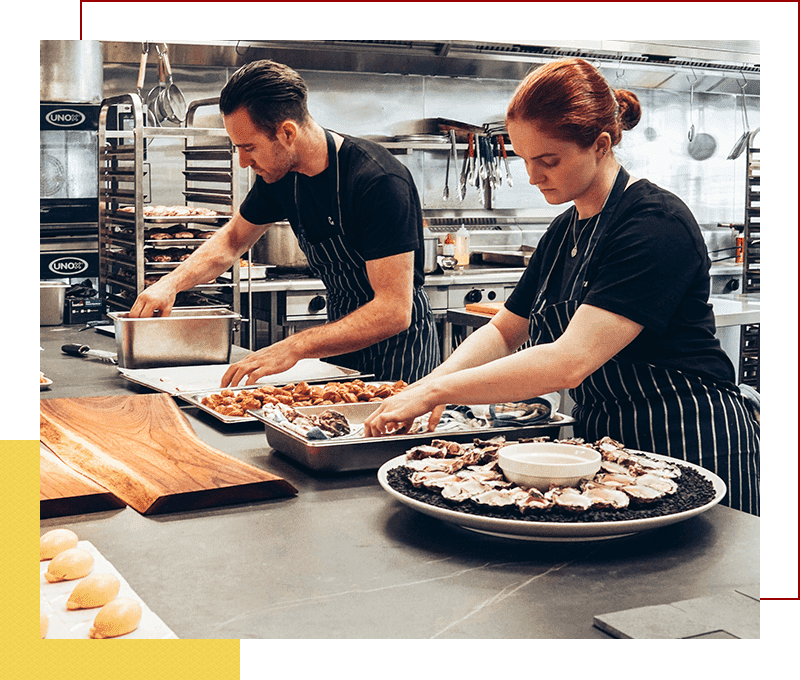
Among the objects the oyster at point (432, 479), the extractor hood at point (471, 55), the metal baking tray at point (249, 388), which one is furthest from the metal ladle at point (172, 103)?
the oyster at point (432, 479)

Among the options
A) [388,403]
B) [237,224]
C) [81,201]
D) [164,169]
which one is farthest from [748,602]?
[164,169]

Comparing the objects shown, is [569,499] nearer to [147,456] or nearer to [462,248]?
[147,456]

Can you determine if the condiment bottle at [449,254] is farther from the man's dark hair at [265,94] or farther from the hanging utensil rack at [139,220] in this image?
the man's dark hair at [265,94]

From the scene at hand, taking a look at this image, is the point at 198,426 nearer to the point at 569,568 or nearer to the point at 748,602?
the point at 569,568

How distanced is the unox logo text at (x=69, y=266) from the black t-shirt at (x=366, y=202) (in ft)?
6.93

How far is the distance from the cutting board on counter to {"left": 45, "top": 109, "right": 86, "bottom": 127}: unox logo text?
9.15 feet

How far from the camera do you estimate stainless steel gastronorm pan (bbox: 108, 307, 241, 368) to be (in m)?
2.31

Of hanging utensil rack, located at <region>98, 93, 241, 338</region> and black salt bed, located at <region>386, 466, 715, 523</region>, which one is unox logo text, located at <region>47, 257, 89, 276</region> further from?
black salt bed, located at <region>386, 466, 715, 523</region>

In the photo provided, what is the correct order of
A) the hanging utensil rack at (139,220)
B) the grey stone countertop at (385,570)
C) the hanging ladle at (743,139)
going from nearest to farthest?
1. the grey stone countertop at (385,570)
2. the hanging utensil rack at (139,220)
3. the hanging ladle at (743,139)

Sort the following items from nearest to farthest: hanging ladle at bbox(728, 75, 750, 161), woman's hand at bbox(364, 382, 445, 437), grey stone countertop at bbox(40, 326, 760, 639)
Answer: grey stone countertop at bbox(40, 326, 760, 639) < woman's hand at bbox(364, 382, 445, 437) < hanging ladle at bbox(728, 75, 750, 161)

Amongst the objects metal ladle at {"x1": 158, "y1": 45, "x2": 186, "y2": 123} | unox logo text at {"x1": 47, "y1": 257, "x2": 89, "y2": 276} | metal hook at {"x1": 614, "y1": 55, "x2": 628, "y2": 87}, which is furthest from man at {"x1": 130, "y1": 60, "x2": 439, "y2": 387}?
metal hook at {"x1": 614, "y1": 55, "x2": 628, "y2": 87}

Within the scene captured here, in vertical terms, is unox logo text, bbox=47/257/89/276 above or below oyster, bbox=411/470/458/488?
above

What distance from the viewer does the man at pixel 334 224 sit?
2.09 metres

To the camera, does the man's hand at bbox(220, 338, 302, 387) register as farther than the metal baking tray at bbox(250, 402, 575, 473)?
Yes
